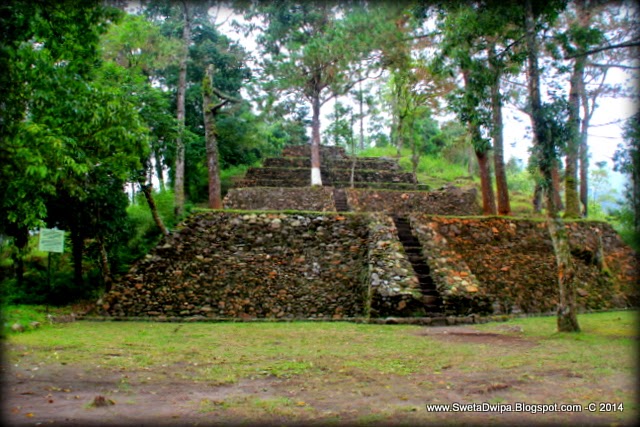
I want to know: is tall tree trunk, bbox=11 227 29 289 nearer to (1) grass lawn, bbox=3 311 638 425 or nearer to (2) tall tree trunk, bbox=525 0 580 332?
(1) grass lawn, bbox=3 311 638 425

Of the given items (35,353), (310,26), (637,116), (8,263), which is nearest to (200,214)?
(35,353)

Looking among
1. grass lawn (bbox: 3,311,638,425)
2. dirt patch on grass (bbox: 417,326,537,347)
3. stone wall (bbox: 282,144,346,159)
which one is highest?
stone wall (bbox: 282,144,346,159)

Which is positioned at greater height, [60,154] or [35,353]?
[60,154]

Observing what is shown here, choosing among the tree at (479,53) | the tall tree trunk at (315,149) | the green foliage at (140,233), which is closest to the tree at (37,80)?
the tree at (479,53)

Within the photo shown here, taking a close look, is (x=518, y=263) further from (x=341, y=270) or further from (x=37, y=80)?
(x=37, y=80)

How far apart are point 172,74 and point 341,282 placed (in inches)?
566

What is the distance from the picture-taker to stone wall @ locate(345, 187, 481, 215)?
58.4ft

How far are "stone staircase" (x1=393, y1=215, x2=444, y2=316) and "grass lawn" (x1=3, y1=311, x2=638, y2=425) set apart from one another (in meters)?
1.43

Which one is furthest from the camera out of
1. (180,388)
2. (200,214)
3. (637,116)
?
(200,214)

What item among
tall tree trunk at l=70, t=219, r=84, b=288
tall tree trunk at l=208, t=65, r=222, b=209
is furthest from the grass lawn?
tall tree trunk at l=208, t=65, r=222, b=209

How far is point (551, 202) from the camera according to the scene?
306 inches

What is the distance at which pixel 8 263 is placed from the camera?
1409 cm

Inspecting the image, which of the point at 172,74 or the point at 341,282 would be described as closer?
the point at 341,282

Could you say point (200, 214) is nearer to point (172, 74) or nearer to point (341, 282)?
point (341, 282)
